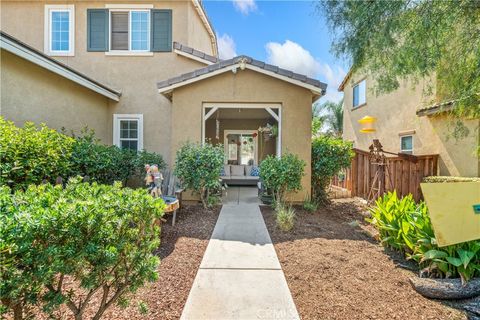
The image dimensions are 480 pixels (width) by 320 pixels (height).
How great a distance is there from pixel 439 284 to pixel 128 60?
1147 cm

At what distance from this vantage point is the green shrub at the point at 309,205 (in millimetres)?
7914

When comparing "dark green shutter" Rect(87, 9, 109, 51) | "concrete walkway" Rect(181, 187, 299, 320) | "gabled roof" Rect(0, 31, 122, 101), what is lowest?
"concrete walkway" Rect(181, 187, 299, 320)

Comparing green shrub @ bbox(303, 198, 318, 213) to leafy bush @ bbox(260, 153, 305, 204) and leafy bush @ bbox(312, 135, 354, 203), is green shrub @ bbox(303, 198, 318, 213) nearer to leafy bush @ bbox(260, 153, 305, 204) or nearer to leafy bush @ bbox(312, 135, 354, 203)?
leafy bush @ bbox(312, 135, 354, 203)

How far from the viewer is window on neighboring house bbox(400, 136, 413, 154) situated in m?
11.1

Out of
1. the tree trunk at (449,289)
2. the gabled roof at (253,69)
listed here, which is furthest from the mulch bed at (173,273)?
the gabled roof at (253,69)

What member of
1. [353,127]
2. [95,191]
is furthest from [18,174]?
[353,127]

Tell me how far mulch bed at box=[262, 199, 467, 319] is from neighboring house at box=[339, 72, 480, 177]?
330cm

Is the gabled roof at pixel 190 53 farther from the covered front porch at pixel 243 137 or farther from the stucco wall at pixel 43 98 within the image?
the covered front porch at pixel 243 137

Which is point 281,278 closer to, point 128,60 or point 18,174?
point 18,174

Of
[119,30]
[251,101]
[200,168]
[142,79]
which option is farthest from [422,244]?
[119,30]

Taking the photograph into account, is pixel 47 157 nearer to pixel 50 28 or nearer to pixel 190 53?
pixel 190 53

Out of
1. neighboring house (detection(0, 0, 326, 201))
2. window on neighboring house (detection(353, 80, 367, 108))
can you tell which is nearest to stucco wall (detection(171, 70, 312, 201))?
neighboring house (detection(0, 0, 326, 201))

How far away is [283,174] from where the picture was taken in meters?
7.48

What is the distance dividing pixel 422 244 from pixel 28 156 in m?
7.22
